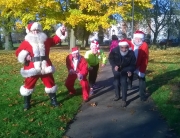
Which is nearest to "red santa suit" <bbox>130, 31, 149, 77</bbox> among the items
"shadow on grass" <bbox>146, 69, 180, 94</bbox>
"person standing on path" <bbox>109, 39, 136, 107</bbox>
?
"person standing on path" <bbox>109, 39, 136, 107</bbox>

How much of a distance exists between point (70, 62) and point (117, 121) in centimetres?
235

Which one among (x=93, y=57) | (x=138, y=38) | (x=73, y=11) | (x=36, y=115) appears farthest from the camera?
(x=73, y=11)

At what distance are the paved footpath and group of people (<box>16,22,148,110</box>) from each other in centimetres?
34

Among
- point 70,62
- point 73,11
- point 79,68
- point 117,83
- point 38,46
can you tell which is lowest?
point 117,83

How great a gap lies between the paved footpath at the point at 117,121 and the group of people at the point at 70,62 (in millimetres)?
338

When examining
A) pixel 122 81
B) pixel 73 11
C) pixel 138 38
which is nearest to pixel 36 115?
pixel 122 81

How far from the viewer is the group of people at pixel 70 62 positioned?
5.86 metres

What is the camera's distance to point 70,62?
7180 millimetres

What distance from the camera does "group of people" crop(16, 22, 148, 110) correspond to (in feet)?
19.2

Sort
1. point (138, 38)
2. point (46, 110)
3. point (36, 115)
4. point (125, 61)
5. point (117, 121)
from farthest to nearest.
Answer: point (138, 38)
point (125, 61)
point (46, 110)
point (36, 115)
point (117, 121)

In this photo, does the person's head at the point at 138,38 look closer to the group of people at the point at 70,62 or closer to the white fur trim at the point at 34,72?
the group of people at the point at 70,62

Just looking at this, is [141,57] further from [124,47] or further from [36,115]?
[36,115]

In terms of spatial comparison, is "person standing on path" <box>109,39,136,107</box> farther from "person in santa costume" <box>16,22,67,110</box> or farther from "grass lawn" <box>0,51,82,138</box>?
"person in santa costume" <box>16,22,67,110</box>

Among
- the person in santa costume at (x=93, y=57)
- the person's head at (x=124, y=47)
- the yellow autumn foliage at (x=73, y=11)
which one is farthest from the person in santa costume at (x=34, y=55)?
the yellow autumn foliage at (x=73, y=11)
